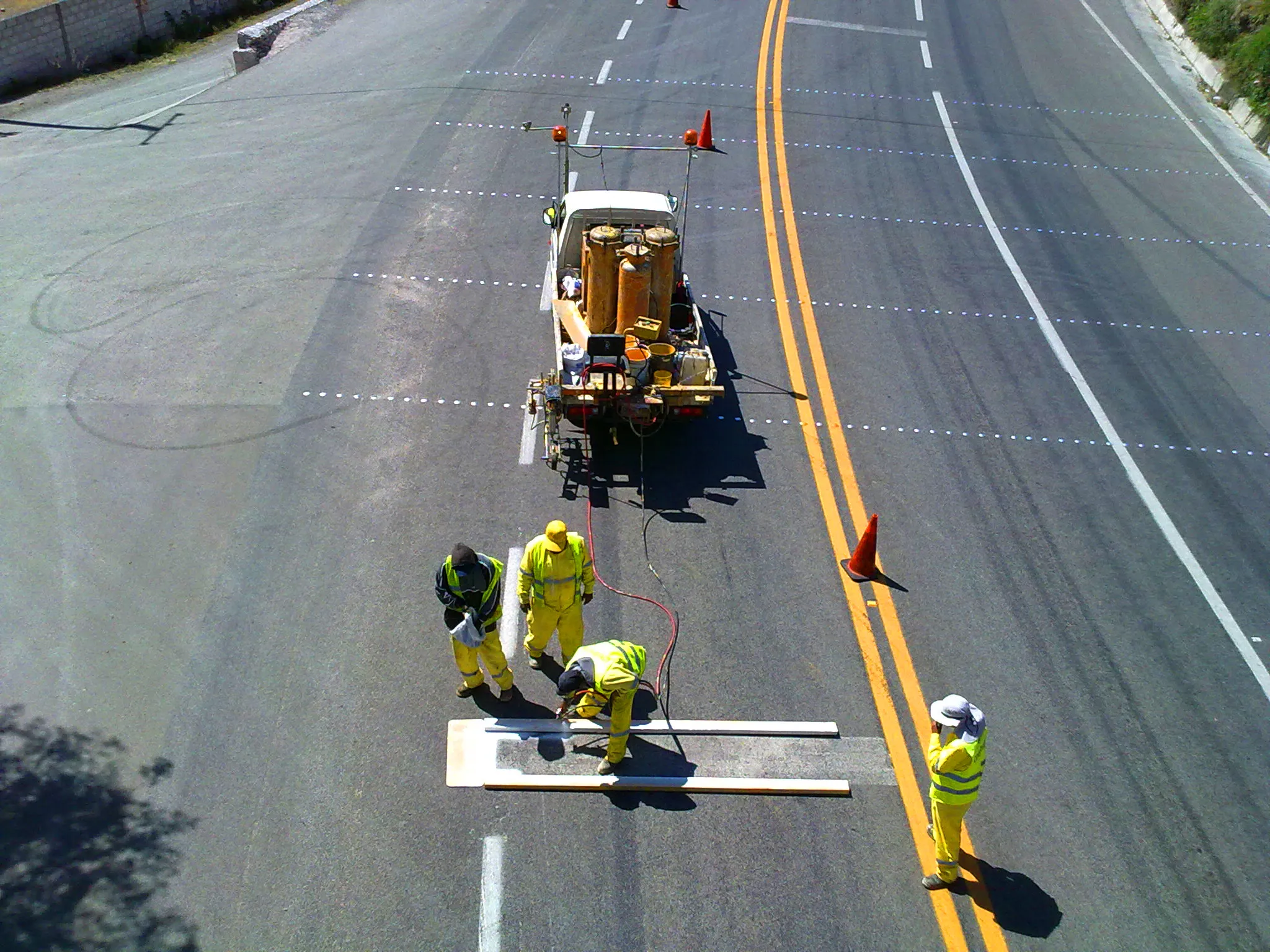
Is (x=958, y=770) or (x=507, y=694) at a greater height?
Result: (x=958, y=770)

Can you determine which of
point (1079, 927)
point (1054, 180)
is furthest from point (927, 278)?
point (1079, 927)

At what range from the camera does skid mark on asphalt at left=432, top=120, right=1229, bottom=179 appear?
18141 mm

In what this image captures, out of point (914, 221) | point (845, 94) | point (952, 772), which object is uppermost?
point (845, 94)

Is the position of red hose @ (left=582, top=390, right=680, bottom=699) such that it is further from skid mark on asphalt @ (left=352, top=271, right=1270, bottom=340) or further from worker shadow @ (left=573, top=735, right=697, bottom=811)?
skid mark on asphalt @ (left=352, top=271, right=1270, bottom=340)

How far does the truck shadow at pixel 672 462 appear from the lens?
392 inches

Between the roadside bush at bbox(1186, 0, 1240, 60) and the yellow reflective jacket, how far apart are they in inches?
879

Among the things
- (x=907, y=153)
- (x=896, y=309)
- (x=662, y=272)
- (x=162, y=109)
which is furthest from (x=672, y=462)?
(x=162, y=109)

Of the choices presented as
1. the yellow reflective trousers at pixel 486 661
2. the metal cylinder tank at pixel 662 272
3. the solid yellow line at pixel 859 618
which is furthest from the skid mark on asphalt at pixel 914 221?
the yellow reflective trousers at pixel 486 661

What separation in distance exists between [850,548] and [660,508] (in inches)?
71.7

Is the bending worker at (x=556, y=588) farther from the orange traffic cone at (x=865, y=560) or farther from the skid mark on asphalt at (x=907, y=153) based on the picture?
the skid mark on asphalt at (x=907, y=153)

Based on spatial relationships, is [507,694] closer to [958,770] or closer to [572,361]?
[958,770]

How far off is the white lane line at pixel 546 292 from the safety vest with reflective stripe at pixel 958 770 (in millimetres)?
7939

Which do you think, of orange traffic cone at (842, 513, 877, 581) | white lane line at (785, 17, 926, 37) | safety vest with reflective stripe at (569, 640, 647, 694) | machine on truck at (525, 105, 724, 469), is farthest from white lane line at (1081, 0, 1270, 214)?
safety vest with reflective stripe at (569, 640, 647, 694)

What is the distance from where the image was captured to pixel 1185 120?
67.7ft
